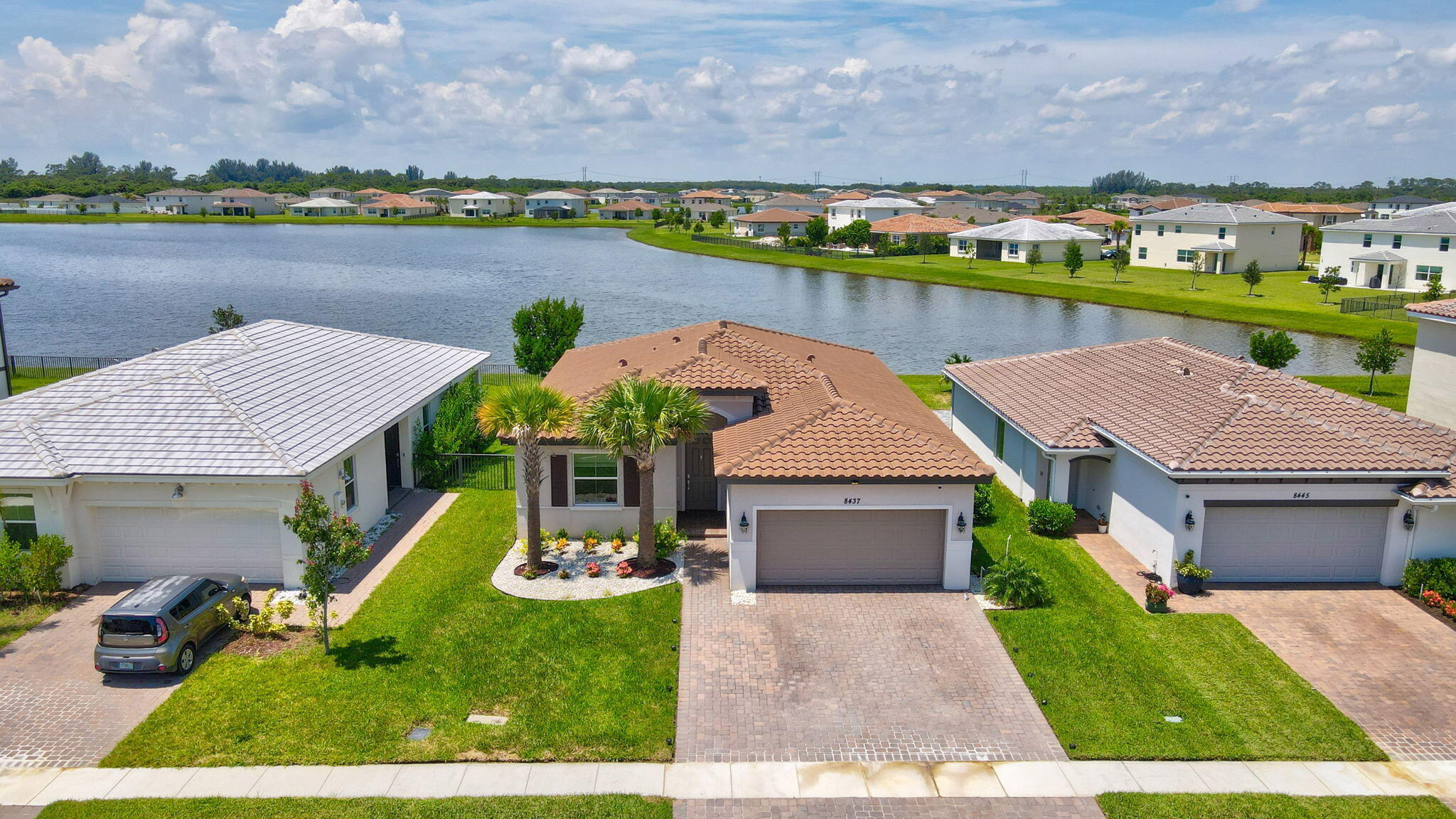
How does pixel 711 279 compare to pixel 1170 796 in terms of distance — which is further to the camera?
pixel 711 279

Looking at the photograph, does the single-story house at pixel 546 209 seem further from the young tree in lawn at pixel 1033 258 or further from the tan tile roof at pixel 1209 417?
the tan tile roof at pixel 1209 417

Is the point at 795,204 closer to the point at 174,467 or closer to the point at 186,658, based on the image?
the point at 174,467

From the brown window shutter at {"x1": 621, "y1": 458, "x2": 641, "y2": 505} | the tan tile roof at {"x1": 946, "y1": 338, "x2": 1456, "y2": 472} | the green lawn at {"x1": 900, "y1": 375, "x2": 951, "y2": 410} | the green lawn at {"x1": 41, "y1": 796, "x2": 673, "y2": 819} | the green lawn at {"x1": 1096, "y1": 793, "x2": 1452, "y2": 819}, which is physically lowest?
the green lawn at {"x1": 1096, "y1": 793, "x2": 1452, "y2": 819}

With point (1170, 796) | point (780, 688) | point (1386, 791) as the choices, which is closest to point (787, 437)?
point (780, 688)

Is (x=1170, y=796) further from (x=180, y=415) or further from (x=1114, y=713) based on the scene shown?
(x=180, y=415)

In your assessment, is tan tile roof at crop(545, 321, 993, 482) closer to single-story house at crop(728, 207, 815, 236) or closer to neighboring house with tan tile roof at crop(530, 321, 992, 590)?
neighboring house with tan tile roof at crop(530, 321, 992, 590)

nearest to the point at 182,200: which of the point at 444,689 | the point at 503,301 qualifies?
the point at 503,301

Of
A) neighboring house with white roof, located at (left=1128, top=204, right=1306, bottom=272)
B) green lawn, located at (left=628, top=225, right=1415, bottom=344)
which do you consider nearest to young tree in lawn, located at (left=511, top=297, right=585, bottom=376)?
green lawn, located at (left=628, top=225, right=1415, bottom=344)
